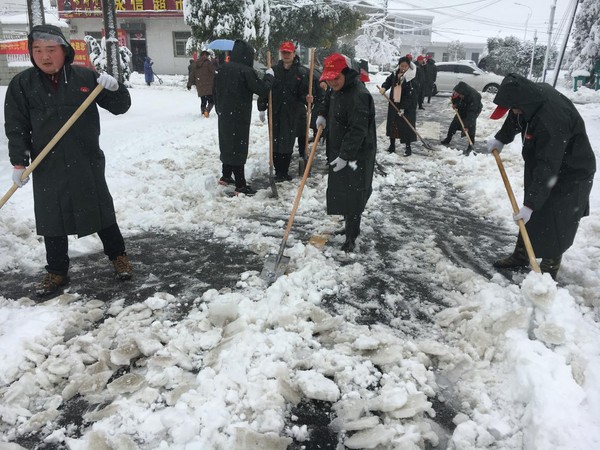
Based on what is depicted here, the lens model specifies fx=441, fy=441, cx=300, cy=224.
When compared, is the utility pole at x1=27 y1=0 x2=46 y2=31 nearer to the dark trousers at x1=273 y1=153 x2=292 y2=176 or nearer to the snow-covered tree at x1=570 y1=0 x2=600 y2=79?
the dark trousers at x1=273 y1=153 x2=292 y2=176

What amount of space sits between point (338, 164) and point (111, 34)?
1154 cm

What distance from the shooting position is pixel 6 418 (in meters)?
2.27

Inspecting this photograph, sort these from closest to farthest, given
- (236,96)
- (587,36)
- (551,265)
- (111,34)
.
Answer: (551,265) → (236,96) → (111,34) → (587,36)

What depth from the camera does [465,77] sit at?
20016 millimetres

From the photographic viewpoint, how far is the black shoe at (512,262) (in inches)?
155

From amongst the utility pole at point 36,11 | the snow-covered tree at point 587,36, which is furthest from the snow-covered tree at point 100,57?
the snow-covered tree at point 587,36

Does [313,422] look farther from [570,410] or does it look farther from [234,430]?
[570,410]

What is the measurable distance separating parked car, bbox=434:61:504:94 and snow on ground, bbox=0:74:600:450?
1738cm

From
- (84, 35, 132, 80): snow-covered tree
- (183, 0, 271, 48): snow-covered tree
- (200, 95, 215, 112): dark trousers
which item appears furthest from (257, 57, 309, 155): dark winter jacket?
(84, 35, 132, 80): snow-covered tree

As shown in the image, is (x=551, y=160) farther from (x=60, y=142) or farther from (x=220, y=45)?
(x=220, y=45)

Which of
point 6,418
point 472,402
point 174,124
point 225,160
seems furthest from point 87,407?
point 174,124

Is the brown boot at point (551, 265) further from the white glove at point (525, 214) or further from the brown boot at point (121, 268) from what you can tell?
the brown boot at point (121, 268)

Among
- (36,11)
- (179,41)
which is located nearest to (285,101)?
(36,11)

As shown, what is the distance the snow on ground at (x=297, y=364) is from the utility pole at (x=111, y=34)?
34.2 ft
